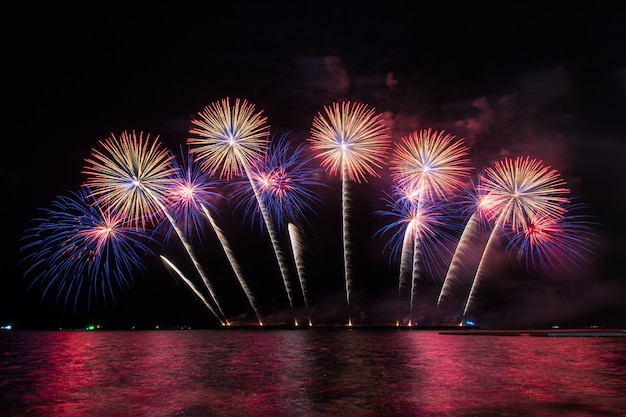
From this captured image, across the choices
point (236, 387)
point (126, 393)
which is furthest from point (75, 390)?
point (236, 387)

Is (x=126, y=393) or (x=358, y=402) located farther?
(x=126, y=393)

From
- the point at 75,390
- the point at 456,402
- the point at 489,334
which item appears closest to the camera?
the point at 456,402

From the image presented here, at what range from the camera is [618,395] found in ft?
56.9

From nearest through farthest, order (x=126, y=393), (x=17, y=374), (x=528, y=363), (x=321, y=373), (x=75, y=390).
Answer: (x=126, y=393)
(x=75, y=390)
(x=321, y=373)
(x=17, y=374)
(x=528, y=363)

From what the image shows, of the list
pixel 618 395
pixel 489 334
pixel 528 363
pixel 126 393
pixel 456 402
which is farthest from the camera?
pixel 489 334

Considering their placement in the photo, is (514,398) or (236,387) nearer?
(514,398)

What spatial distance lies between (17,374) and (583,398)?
26548 mm

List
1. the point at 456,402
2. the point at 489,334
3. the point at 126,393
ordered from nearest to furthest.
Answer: the point at 456,402, the point at 126,393, the point at 489,334

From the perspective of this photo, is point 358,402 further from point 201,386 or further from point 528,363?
point 528,363

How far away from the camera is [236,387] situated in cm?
1998

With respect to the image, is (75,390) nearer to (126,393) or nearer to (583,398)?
(126,393)

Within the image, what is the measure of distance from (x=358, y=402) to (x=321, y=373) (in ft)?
30.1

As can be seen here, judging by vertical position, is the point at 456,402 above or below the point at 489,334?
below

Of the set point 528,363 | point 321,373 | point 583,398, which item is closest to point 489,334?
point 528,363
